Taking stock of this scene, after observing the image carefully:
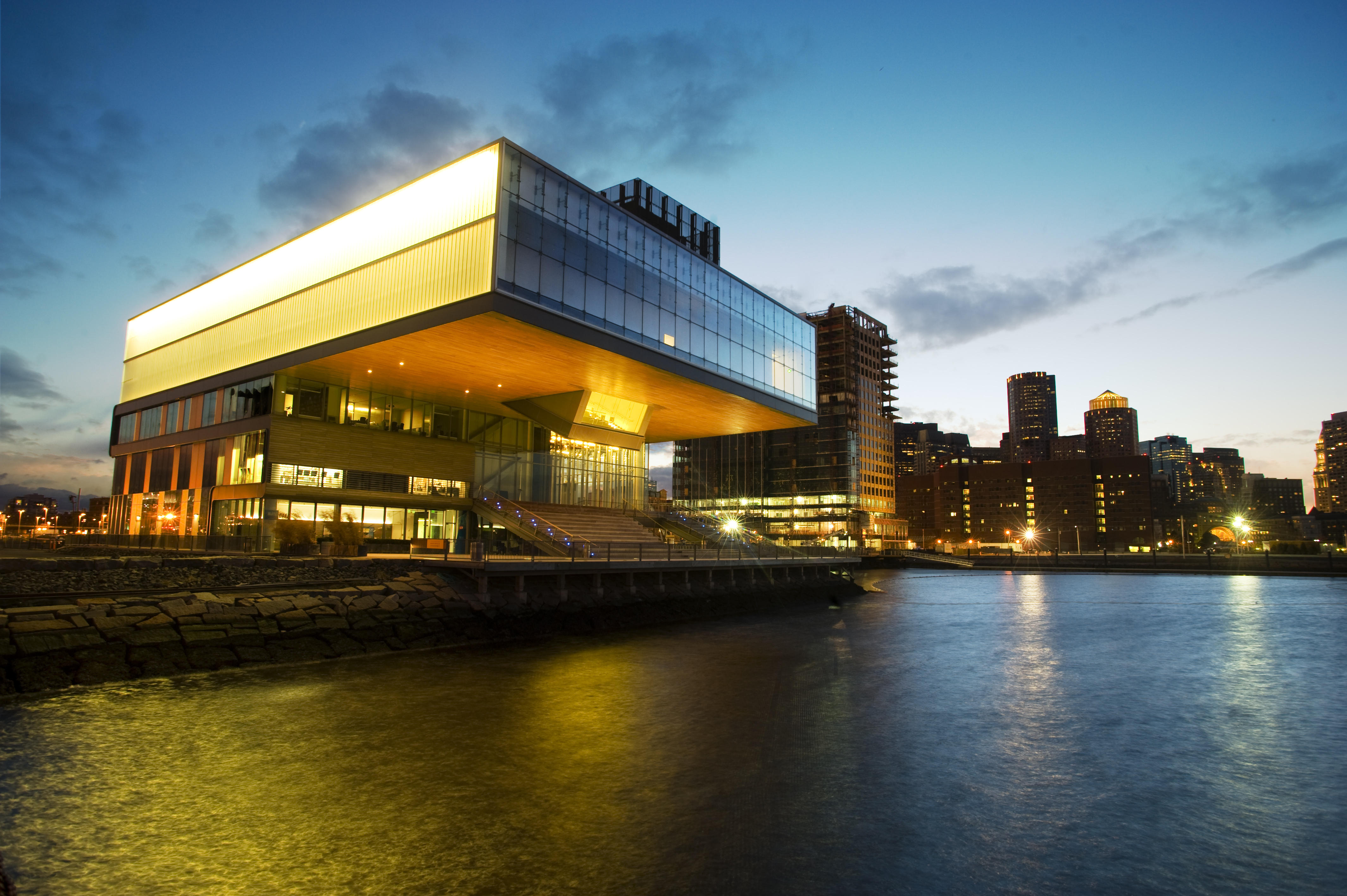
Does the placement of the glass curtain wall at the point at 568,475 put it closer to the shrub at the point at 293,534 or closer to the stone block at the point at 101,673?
the shrub at the point at 293,534

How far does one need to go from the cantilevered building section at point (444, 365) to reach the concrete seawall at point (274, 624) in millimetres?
12301

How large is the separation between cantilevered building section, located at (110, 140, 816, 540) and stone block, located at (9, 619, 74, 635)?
18971mm

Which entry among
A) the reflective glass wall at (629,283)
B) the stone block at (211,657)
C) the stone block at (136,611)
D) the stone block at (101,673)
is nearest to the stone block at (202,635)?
the stone block at (211,657)

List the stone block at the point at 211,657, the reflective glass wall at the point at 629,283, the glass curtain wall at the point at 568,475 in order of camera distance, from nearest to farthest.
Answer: the stone block at the point at 211,657 < the reflective glass wall at the point at 629,283 < the glass curtain wall at the point at 568,475

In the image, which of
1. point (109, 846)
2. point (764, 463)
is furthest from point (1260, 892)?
point (764, 463)

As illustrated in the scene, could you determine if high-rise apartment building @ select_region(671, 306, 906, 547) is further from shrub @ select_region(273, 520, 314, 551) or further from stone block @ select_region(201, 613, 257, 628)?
stone block @ select_region(201, 613, 257, 628)

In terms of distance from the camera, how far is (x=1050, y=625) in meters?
32.5

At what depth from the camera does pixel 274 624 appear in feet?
66.5

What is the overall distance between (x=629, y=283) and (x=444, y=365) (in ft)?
34.8

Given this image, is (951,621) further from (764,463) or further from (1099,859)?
(764,463)

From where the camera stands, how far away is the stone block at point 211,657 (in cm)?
1805

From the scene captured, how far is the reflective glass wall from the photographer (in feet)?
111

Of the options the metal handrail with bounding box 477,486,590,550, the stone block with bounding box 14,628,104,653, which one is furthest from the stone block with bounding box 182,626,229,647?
the metal handrail with bounding box 477,486,590,550

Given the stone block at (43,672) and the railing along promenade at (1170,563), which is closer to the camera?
the stone block at (43,672)
